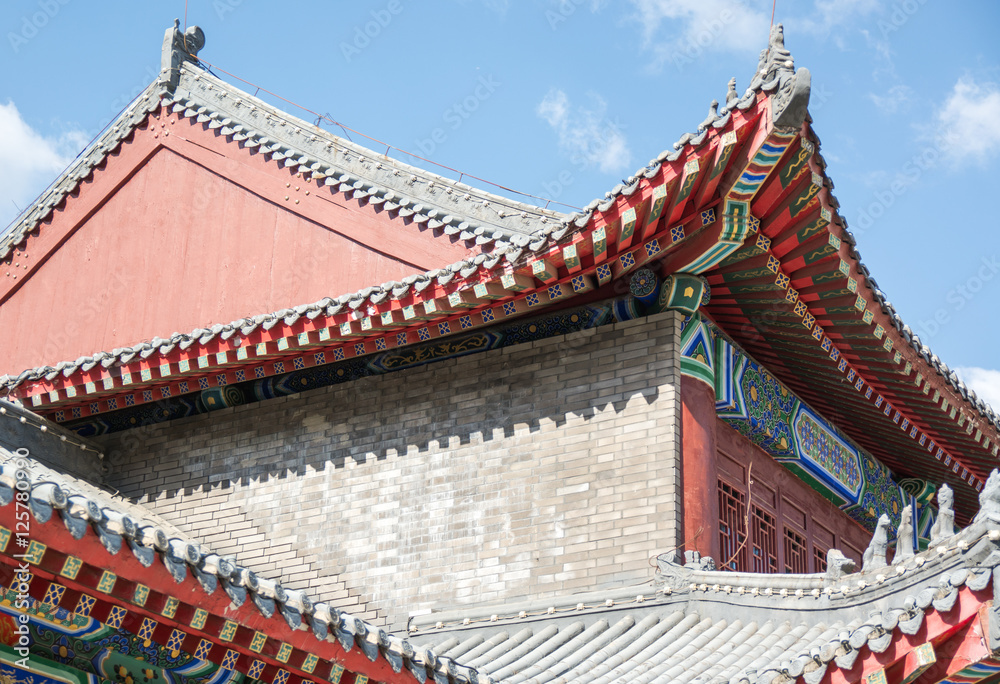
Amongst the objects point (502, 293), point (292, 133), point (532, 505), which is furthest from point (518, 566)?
point (292, 133)

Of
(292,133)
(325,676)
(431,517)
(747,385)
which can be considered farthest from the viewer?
(292,133)

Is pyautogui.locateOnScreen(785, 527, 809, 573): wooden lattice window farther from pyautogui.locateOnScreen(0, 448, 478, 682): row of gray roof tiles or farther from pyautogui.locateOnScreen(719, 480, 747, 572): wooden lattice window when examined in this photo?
pyautogui.locateOnScreen(0, 448, 478, 682): row of gray roof tiles

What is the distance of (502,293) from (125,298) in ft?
18.0

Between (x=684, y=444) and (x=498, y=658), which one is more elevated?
(x=684, y=444)

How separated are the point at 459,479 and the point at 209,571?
5.10m

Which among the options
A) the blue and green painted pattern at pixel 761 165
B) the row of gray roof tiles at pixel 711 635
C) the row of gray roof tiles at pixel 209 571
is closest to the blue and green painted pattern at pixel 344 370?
the blue and green painted pattern at pixel 761 165

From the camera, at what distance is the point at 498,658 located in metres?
9.74

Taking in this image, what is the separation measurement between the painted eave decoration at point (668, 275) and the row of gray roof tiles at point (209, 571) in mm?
3687

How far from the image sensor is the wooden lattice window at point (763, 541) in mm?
11986

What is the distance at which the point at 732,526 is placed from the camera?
11633 mm

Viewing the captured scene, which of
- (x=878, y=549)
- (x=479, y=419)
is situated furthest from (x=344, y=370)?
(x=878, y=549)

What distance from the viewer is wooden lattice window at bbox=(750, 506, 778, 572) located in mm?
11986

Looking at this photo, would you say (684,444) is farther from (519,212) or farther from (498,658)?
(519,212)

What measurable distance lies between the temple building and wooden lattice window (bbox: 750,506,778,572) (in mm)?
54
